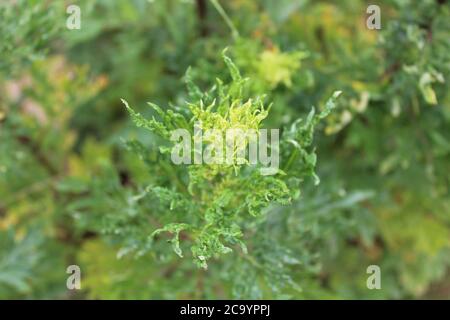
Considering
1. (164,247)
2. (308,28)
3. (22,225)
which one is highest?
(308,28)

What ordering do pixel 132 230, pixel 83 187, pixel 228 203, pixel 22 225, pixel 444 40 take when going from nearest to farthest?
pixel 228 203
pixel 132 230
pixel 444 40
pixel 83 187
pixel 22 225

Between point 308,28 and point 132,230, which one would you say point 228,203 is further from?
point 308,28

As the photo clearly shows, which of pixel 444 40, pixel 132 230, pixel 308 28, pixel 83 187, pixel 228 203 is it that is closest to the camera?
pixel 228 203

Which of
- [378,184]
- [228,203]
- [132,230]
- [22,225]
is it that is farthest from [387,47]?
[22,225]

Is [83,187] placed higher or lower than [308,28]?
lower
